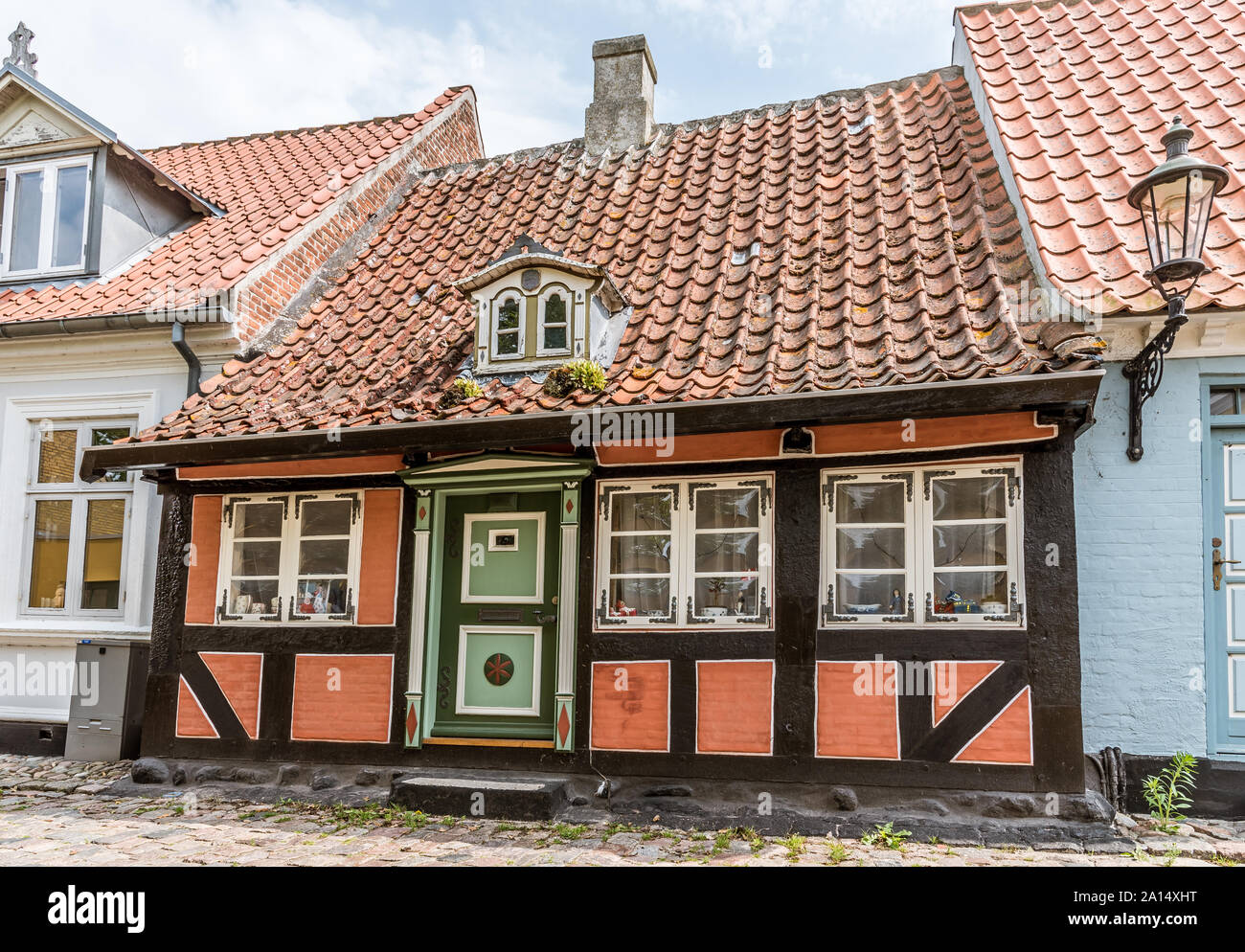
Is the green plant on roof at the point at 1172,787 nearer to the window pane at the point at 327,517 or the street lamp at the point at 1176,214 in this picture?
the street lamp at the point at 1176,214

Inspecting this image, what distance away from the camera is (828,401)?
5941 mm

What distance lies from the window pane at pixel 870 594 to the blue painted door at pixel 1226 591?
2013 mm

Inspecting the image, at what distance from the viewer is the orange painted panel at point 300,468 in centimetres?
772

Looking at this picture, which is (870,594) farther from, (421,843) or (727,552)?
(421,843)

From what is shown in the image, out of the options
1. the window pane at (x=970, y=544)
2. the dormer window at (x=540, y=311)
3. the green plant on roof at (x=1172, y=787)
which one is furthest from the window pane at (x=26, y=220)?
the green plant on roof at (x=1172, y=787)

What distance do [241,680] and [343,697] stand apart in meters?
0.95

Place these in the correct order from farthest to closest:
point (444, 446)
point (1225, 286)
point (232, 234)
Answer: point (232, 234) → point (444, 446) → point (1225, 286)

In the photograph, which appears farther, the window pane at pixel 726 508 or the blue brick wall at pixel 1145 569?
the window pane at pixel 726 508

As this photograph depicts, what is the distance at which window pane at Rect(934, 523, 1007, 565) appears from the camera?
637cm

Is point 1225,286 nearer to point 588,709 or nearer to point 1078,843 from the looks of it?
point 1078,843

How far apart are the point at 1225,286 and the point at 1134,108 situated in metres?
2.67

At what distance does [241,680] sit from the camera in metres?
7.83

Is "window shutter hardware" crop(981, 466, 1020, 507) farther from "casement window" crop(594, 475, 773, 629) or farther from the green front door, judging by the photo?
the green front door

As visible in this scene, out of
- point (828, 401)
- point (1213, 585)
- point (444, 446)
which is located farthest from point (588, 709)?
point (1213, 585)
